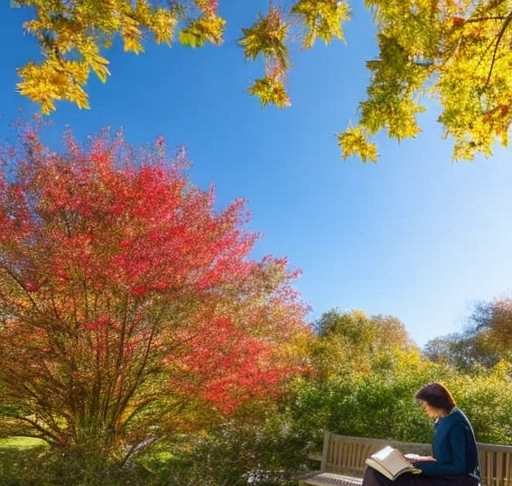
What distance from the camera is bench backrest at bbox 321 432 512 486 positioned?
4570mm

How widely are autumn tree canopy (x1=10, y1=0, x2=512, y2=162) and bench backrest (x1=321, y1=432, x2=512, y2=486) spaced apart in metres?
2.85

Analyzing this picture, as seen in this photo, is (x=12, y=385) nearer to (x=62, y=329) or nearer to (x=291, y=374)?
(x=62, y=329)

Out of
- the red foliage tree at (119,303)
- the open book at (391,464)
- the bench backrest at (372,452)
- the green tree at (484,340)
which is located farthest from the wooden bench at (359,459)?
the green tree at (484,340)

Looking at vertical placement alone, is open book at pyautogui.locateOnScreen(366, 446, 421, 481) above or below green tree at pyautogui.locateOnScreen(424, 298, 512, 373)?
below

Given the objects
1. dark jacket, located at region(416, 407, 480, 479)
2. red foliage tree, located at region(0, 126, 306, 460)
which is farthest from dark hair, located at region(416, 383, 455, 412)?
red foliage tree, located at region(0, 126, 306, 460)

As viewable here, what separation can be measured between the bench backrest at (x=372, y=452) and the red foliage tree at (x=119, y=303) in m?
1.69

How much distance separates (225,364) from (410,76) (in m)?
4.59

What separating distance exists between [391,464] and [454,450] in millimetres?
465

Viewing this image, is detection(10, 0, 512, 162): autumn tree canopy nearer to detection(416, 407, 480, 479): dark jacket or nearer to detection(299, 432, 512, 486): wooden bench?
detection(416, 407, 480, 479): dark jacket

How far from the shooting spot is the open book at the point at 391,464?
12.1ft

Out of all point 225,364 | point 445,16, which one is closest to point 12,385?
point 225,364

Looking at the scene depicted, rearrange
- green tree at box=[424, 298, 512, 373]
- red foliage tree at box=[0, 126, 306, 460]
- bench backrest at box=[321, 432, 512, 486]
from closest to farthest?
bench backrest at box=[321, 432, 512, 486] → red foliage tree at box=[0, 126, 306, 460] → green tree at box=[424, 298, 512, 373]

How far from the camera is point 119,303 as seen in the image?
22.6ft

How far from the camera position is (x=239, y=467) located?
706 cm
